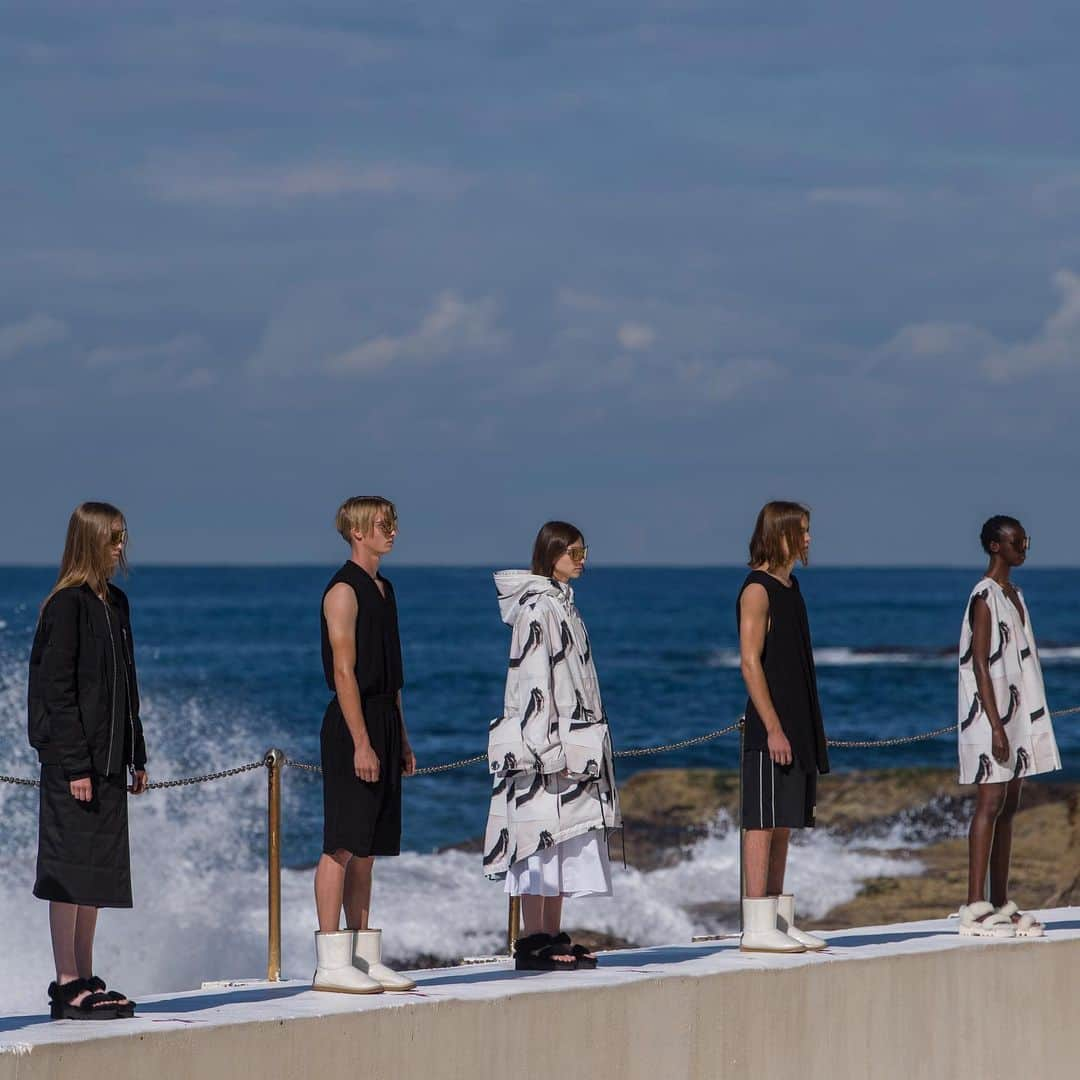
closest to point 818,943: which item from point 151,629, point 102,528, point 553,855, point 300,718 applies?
point 553,855

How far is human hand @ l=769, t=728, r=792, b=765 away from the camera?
6352 millimetres

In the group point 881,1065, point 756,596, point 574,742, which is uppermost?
point 756,596

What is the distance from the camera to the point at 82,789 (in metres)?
5.08

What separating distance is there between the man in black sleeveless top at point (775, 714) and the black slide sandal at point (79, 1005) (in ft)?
7.45

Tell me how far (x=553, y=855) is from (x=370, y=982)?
788 mm

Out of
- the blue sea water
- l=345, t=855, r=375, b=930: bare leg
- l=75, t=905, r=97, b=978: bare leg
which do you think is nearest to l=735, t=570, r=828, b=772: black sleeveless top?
l=345, t=855, r=375, b=930: bare leg

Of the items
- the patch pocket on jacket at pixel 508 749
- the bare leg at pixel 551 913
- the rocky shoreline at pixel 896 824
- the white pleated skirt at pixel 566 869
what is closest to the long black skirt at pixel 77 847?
the patch pocket on jacket at pixel 508 749

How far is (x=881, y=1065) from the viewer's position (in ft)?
21.0

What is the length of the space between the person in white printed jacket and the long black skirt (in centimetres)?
140

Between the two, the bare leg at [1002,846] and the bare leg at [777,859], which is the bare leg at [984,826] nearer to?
the bare leg at [1002,846]

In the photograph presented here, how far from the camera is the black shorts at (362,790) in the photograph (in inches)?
225

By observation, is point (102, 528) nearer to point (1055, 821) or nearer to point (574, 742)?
point (574, 742)

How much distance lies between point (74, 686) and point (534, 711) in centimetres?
156

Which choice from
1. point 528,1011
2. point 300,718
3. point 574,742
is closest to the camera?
point 528,1011
